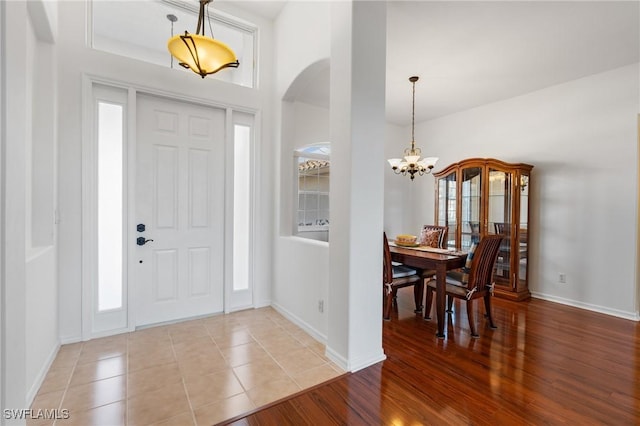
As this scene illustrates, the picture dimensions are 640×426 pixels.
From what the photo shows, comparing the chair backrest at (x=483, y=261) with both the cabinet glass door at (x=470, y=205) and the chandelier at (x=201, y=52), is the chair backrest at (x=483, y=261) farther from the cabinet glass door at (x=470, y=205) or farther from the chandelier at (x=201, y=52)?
the chandelier at (x=201, y=52)

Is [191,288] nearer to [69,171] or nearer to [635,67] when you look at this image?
[69,171]

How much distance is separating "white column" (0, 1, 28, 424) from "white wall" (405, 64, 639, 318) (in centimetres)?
533

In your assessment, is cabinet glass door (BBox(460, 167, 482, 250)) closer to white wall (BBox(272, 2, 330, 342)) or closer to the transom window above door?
the transom window above door

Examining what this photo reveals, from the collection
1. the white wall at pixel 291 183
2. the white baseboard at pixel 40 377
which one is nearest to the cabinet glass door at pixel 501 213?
the white wall at pixel 291 183

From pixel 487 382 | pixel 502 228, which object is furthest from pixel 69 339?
pixel 502 228

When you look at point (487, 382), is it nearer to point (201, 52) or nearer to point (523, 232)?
point (523, 232)

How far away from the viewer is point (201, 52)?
2.13m

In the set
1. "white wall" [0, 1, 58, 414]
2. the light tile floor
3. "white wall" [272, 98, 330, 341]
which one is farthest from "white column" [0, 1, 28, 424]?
"white wall" [272, 98, 330, 341]

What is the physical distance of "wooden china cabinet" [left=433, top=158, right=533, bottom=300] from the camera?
404 cm

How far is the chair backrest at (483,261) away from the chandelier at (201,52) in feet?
9.20

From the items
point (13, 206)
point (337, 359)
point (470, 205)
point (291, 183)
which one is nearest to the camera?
point (13, 206)

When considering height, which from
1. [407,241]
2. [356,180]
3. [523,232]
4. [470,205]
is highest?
[356,180]

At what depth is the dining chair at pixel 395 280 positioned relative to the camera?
314 cm

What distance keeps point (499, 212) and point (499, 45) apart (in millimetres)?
2258
